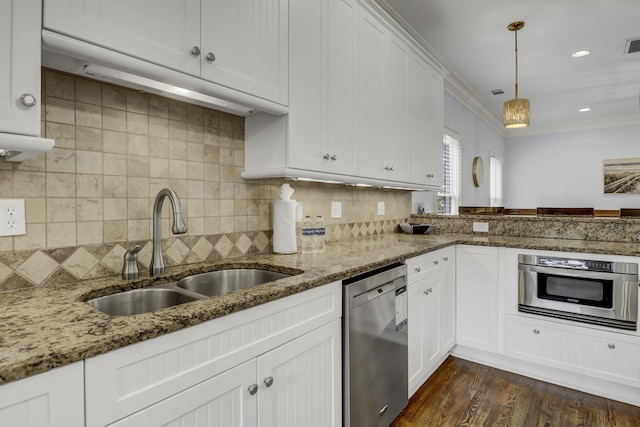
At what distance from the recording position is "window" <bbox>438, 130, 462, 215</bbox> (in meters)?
4.35

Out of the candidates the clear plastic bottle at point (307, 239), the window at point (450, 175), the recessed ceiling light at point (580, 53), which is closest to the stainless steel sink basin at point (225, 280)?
the clear plastic bottle at point (307, 239)

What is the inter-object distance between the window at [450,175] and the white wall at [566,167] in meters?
3.78

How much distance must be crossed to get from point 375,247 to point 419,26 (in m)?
2.15

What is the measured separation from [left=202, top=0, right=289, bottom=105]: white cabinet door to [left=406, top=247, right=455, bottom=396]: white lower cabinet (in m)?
1.28

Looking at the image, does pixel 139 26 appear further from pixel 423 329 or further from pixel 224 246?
pixel 423 329

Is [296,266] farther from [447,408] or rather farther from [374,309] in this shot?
[447,408]

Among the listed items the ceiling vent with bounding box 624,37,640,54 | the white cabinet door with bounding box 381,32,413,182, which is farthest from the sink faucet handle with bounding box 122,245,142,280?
the ceiling vent with bounding box 624,37,640,54

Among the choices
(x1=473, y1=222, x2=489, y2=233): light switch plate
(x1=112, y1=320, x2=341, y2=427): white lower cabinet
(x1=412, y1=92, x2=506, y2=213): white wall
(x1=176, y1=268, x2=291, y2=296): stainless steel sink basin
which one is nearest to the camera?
(x1=112, y1=320, x2=341, y2=427): white lower cabinet

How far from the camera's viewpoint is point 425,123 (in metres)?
3.02

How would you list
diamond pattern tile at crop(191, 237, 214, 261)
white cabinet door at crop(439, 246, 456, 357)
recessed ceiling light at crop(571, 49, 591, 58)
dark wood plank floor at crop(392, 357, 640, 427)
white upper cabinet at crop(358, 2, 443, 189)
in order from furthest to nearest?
1. recessed ceiling light at crop(571, 49, 591, 58)
2. white cabinet door at crop(439, 246, 456, 357)
3. white upper cabinet at crop(358, 2, 443, 189)
4. dark wood plank floor at crop(392, 357, 640, 427)
5. diamond pattern tile at crop(191, 237, 214, 261)

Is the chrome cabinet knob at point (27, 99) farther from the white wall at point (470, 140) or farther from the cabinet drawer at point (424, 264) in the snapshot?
the white wall at point (470, 140)

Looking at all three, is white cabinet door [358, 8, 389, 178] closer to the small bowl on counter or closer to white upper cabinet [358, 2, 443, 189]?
white upper cabinet [358, 2, 443, 189]

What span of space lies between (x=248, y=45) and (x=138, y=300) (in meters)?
1.13

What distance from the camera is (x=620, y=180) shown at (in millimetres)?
6547
